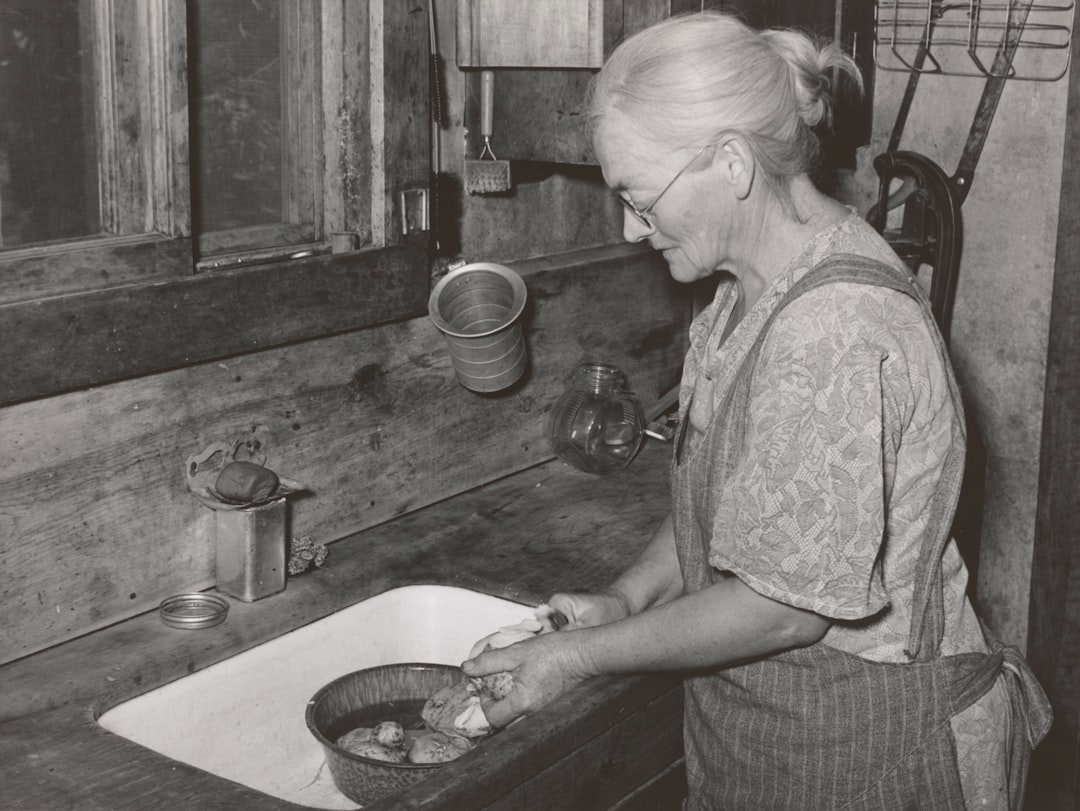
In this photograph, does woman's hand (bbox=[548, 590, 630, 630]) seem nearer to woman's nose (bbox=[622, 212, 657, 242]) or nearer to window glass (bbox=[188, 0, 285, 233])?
woman's nose (bbox=[622, 212, 657, 242])

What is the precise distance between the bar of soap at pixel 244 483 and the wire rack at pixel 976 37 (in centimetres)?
175

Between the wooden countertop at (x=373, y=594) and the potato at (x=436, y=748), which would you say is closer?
the wooden countertop at (x=373, y=594)

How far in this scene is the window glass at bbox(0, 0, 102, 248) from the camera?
5.81 ft

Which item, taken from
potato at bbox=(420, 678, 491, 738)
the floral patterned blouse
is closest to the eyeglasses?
the floral patterned blouse

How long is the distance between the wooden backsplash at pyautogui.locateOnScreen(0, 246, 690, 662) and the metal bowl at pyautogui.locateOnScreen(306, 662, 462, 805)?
1.07 ft

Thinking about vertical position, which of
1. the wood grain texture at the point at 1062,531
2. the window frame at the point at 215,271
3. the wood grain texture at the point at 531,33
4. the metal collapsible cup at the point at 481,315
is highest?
the wood grain texture at the point at 531,33

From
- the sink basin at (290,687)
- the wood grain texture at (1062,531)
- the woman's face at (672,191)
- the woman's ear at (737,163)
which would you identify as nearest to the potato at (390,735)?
the sink basin at (290,687)

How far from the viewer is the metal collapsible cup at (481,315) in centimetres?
245

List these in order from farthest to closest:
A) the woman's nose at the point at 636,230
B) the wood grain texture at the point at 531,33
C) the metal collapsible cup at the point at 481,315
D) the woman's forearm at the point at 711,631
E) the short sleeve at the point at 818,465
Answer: the metal collapsible cup at the point at 481,315 < the wood grain texture at the point at 531,33 < the woman's nose at the point at 636,230 < the woman's forearm at the point at 711,631 < the short sleeve at the point at 818,465

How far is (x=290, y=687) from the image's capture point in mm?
2090

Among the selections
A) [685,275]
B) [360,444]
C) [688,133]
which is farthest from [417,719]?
[688,133]

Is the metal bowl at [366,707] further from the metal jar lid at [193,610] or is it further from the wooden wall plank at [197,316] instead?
the wooden wall plank at [197,316]

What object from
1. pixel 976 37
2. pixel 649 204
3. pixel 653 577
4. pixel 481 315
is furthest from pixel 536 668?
pixel 976 37

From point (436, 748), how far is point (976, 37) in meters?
2.00
